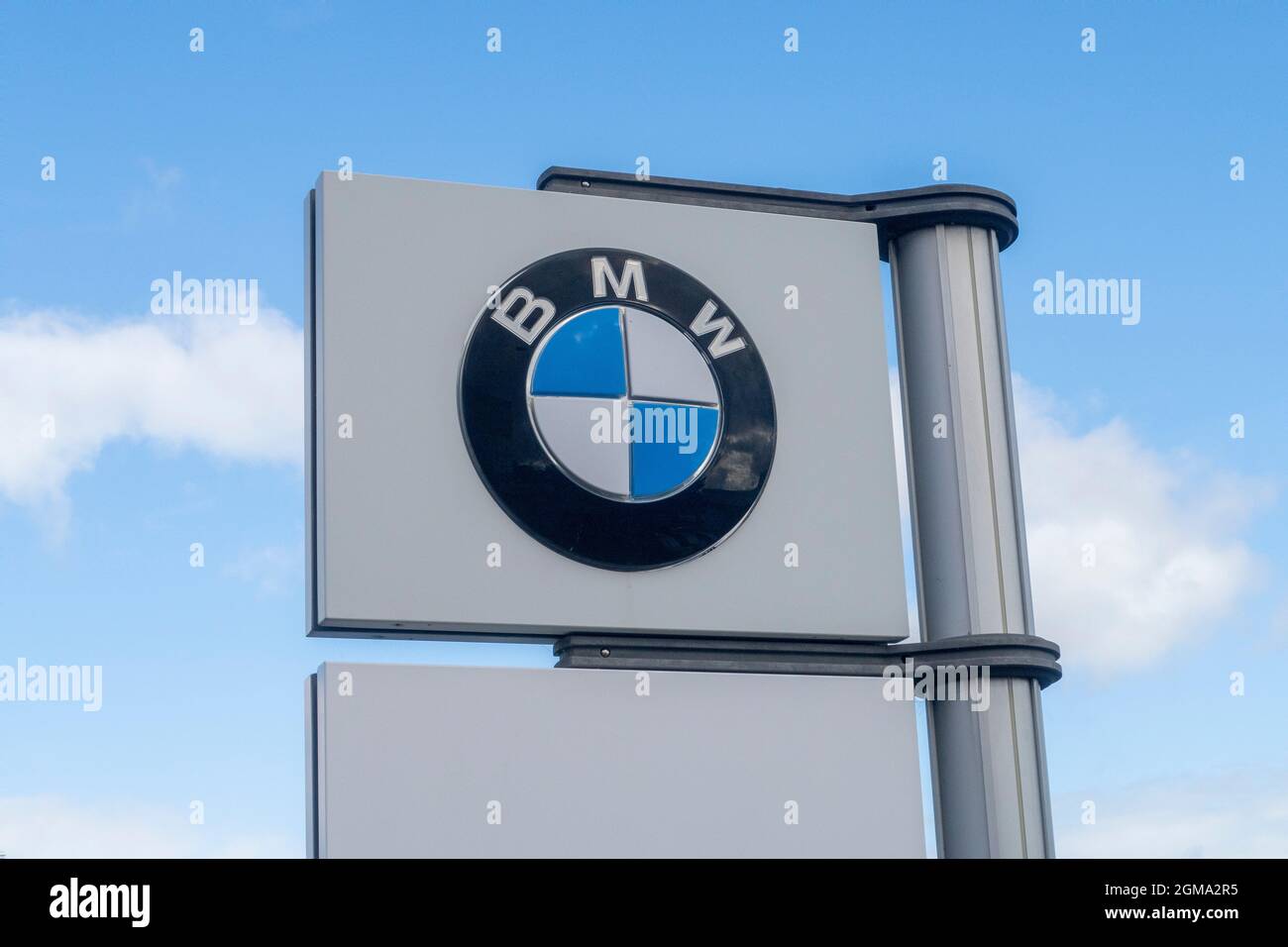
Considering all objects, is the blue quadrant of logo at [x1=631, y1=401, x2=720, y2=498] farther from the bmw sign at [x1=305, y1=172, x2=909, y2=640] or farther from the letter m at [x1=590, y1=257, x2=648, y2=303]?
the letter m at [x1=590, y1=257, x2=648, y2=303]

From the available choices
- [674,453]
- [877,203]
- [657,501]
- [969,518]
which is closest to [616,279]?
[674,453]

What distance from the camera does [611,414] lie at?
766 centimetres

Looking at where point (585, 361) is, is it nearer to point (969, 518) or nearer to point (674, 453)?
point (674, 453)

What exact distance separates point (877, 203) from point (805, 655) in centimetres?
237

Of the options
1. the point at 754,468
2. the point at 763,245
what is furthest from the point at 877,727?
the point at 763,245

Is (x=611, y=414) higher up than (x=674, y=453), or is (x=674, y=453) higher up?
(x=611, y=414)

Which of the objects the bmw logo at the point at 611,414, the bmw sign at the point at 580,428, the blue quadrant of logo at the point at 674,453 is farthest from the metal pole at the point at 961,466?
the blue quadrant of logo at the point at 674,453

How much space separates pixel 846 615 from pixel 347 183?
9.88ft

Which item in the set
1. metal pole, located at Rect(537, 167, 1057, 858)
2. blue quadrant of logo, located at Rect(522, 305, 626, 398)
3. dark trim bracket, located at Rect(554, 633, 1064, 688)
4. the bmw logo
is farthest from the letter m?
dark trim bracket, located at Rect(554, 633, 1064, 688)

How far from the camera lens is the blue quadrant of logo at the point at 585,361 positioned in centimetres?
764

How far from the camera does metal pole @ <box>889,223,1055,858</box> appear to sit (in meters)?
7.91

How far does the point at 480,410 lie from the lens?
296 inches
